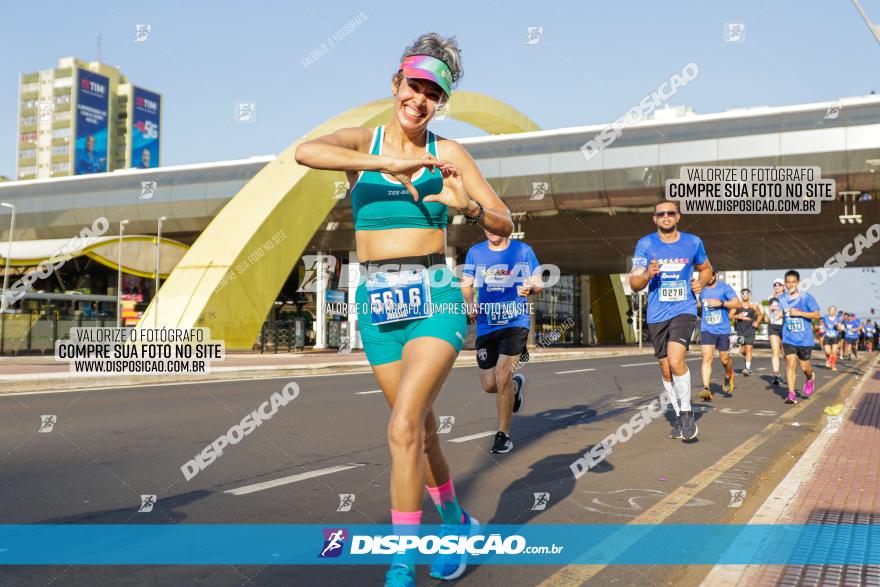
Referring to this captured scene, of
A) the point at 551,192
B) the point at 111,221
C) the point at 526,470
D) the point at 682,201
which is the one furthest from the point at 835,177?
the point at 111,221

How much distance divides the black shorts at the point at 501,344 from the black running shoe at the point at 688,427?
5.34 ft

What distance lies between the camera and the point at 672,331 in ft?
24.8

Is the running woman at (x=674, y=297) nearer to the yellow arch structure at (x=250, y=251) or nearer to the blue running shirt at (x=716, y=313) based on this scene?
the blue running shirt at (x=716, y=313)

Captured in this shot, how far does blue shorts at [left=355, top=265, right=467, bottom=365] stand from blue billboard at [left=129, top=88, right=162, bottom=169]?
14287 centimetres

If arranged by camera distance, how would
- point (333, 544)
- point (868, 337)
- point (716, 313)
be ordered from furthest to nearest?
point (868, 337) < point (716, 313) < point (333, 544)

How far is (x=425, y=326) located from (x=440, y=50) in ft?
3.58

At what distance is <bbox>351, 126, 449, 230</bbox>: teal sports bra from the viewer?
307 centimetres

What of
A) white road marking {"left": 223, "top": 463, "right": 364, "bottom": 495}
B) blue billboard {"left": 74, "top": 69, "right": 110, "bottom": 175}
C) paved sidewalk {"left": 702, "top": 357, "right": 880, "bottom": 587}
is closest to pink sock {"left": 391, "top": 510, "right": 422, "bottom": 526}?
paved sidewalk {"left": 702, "top": 357, "right": 880, "bottom": 587}

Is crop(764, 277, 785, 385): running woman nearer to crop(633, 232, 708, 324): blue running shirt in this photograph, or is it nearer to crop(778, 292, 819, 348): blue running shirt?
crop(778, 292, 819, 348): blue running shirt

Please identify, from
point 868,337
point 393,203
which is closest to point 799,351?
point 393,203

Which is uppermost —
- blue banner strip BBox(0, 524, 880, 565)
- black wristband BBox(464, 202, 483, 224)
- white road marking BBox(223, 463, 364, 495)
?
black wristband BBox(464, 202, 483, 224)

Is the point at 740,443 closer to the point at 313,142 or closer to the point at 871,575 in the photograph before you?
the point at 871,575

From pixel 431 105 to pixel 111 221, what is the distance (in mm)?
43138

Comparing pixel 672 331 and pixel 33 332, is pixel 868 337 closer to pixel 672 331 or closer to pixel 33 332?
pixel 33 332
